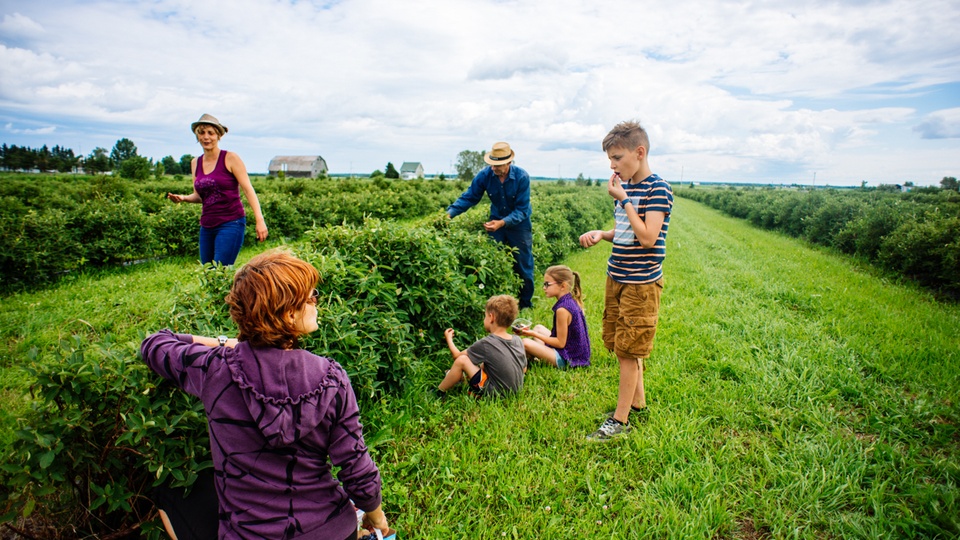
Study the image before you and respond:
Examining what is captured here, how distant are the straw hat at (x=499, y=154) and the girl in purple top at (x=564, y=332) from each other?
1882 millimetres

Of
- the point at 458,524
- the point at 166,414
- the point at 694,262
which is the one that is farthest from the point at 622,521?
the point at 694,262

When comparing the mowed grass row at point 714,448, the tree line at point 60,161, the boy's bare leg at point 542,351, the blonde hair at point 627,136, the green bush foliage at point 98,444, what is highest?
the tree line at point 60,161

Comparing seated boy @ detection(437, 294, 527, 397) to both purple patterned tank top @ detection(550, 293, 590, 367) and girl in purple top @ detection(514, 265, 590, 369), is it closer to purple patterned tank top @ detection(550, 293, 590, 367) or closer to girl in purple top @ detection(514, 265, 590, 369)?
girl in purple top @ detection(514, 265, 590, 369)

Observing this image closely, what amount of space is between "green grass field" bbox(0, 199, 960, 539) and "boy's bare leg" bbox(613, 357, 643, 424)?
0.16 meters

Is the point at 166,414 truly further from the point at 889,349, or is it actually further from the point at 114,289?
the point at 114,289

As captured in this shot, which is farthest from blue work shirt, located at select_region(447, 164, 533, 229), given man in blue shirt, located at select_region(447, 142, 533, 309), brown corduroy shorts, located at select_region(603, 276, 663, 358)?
brown corduroy shorts, located at select_region(603, 276, 663, 358)

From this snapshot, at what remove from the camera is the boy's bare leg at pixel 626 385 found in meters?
3.27

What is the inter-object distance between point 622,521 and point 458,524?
3.05 ft

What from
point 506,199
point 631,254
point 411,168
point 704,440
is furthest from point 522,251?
point 411,168

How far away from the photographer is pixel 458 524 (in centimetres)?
251

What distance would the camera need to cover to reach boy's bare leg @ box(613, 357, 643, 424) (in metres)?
3.27


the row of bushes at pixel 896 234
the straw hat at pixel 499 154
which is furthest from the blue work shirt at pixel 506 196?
the row of bushes at pixel 896 234

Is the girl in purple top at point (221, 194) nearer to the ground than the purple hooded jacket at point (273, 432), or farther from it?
farther from it

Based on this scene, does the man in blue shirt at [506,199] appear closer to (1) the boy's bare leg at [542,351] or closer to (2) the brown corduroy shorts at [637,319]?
(1) the boy's bare leg at [542,351]
